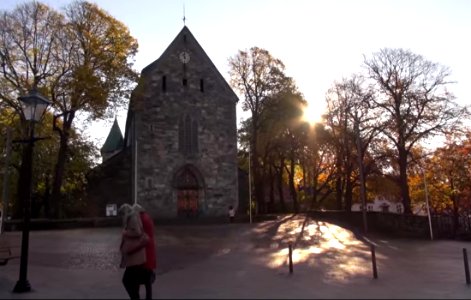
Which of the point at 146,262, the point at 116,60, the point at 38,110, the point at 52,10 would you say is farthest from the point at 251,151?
the point at 146,262

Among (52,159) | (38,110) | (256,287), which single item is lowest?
(256,287)

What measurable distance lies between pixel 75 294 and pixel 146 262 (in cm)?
262

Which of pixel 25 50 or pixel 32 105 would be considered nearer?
pixel 32 105

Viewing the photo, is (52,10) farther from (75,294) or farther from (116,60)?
(75,294)

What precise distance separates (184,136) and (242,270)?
81.2 feet

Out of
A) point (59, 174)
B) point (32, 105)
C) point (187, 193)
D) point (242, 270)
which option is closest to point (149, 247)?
point (32, 105)

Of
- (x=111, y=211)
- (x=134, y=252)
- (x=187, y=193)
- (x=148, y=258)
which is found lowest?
(x=148, y=258)

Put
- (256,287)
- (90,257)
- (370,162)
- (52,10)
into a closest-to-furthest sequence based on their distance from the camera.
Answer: (256,287) → (90,257) → (52,10) → (370,162)

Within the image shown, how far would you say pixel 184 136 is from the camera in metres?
36.9

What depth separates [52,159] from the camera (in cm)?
3694

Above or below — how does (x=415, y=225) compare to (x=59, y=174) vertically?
below

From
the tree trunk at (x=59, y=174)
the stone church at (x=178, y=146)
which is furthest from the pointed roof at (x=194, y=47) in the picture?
the tree trunk at (x=59, y=174)

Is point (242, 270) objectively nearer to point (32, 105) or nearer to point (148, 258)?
point (148, 258)

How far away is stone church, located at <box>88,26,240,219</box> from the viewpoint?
3544 cm
